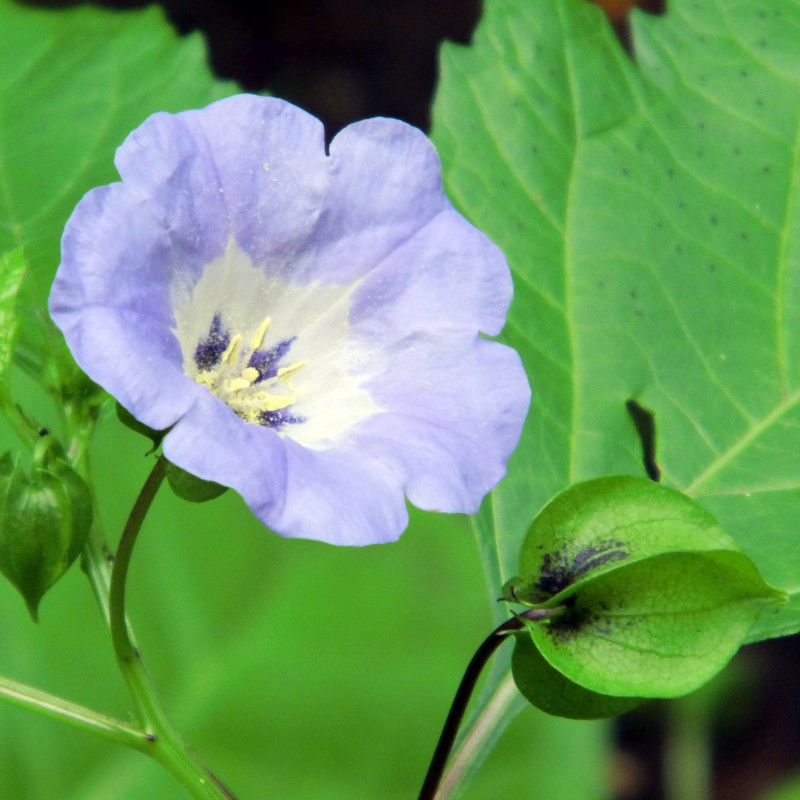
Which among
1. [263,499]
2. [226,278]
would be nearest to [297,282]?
[226,278]

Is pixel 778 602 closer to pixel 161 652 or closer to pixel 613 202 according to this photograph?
pixel 613 202

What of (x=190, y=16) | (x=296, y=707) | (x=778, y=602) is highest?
(x=778, y=602)

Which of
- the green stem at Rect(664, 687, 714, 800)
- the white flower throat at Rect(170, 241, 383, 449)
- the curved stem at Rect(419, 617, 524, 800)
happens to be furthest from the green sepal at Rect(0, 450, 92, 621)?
the green stem at Rect(664, 687, 714, 800)

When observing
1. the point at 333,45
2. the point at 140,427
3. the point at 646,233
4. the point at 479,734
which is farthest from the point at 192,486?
the point at 333,45

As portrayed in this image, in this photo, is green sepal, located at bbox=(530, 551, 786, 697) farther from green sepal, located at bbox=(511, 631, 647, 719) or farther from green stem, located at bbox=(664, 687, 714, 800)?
green stem, located at bbox=(664, 687, 714, 800)

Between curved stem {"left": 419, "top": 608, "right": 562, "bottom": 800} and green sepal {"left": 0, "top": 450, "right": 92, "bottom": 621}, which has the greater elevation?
green sepal {"left": 0, "top": 450, "right": 92, "bottom": 621}

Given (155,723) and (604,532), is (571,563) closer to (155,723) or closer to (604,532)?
(604,532)
